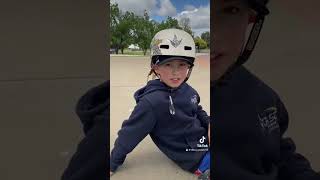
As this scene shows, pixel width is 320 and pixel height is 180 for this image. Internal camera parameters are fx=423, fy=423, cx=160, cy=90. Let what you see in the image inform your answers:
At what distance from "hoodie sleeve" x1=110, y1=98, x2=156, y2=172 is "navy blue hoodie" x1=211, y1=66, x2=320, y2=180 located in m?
0.33

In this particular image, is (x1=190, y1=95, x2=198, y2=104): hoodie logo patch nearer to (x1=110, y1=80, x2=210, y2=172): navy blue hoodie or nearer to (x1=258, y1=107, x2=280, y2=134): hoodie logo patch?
(x1=110, y1=80, x2=210, y2=172): navy blue hoodie

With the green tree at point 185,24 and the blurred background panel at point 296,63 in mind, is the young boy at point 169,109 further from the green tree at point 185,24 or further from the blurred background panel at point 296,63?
the blurred background panel at point 296,63

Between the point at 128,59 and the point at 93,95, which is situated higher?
the point at 128,59

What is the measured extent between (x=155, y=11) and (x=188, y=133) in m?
0.58

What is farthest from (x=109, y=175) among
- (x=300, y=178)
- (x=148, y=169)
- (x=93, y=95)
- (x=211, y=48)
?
(x=300, y=178)

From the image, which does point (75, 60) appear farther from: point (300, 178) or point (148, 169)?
point (300, 178)

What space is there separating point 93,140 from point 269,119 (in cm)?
87

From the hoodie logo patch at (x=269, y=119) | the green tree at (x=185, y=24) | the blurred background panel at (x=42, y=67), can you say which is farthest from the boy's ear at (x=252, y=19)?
the blurred background panel at (x=42, y=67)

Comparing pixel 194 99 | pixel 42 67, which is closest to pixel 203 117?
pixel 194 99

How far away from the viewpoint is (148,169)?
200 centimetres

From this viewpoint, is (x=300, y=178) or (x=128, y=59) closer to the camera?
(x=128, y=59)

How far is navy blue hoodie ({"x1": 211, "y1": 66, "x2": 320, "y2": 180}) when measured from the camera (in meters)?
2.05

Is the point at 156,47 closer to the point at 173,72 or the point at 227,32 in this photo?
the point at 173,72

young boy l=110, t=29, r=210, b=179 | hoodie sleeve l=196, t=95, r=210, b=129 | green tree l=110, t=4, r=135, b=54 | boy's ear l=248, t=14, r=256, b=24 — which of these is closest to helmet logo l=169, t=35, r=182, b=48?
young boy l=110, t=29, r=210, b=179
